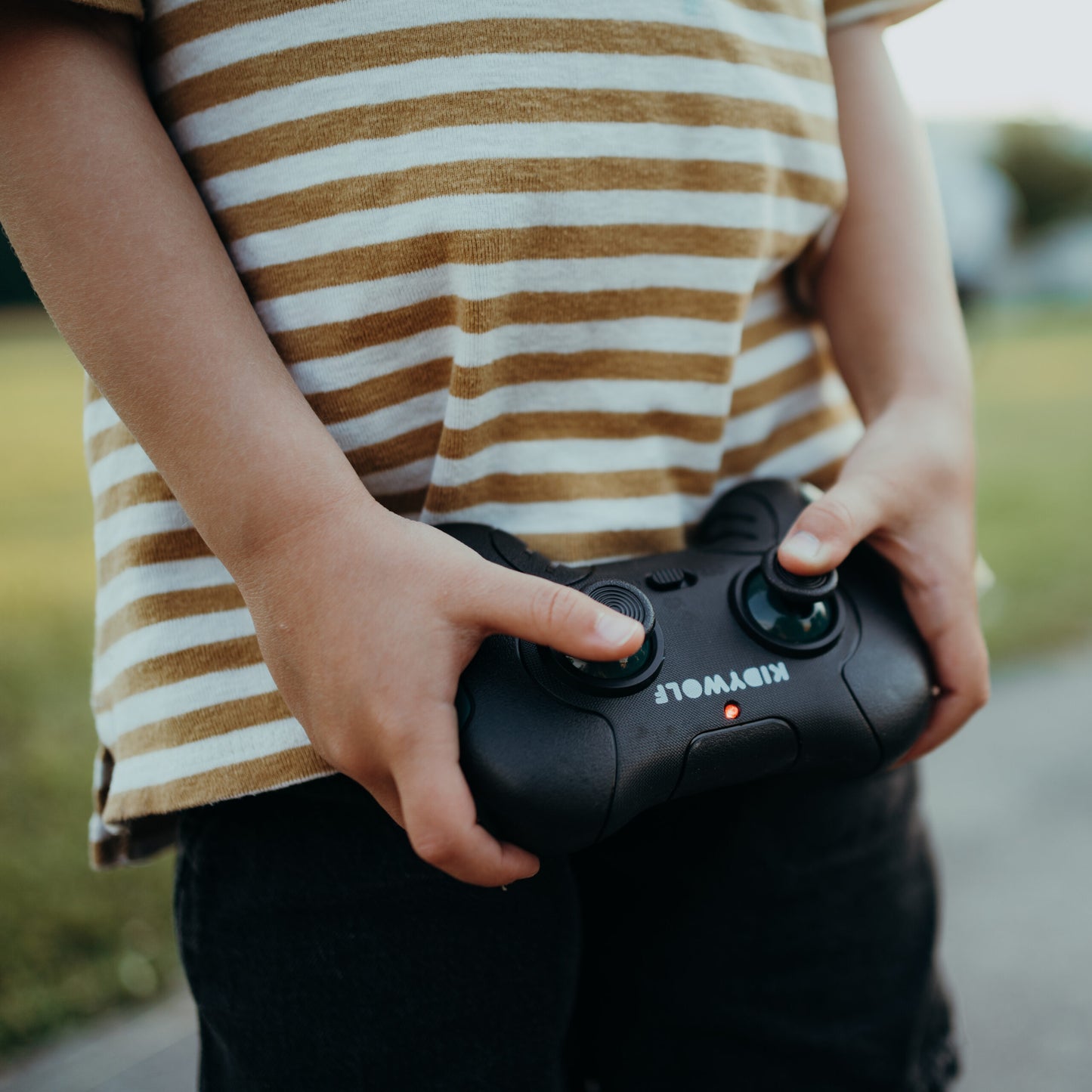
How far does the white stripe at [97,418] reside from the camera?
690 millimetres

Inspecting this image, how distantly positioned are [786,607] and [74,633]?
2.75 metres

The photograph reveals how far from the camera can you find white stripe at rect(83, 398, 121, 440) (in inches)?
27.2

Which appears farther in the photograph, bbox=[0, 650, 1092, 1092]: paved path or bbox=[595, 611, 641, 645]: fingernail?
bbox=[0, 650, 1092, 1092]: paved path

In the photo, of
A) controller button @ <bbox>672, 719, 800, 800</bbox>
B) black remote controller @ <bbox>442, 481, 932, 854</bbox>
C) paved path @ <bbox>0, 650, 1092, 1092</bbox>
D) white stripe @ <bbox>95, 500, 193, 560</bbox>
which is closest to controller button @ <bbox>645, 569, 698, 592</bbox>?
black remote controller @ <bbox>442, 481, 932, 854</bbox>

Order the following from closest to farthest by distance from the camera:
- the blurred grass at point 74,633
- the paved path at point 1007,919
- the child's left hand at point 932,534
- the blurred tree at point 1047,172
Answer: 1. the child's left hand at point 932,534
2. the paved path at point 1007,919
3. the blurred grass at point 74,633
4. the blurred tree at point 1047,172

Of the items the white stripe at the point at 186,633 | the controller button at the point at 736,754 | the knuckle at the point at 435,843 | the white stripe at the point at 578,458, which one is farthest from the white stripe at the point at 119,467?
the controller button at the point at 736,754

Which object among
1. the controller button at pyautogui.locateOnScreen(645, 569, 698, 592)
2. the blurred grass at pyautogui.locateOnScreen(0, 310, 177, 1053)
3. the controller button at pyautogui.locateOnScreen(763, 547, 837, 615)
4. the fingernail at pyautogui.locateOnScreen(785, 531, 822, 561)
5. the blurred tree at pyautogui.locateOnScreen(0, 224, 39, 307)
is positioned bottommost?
the blurred tree at pyautogui.locateOnScreen(0, 224, 39, 307)

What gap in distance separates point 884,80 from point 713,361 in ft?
1.26

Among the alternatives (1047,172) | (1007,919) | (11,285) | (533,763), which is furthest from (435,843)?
(1047,172)

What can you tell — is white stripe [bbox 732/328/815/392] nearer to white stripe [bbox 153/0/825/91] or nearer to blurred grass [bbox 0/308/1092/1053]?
white stripe [bbox 153/0/825/91]

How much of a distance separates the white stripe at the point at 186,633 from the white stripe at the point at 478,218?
0.25 metres

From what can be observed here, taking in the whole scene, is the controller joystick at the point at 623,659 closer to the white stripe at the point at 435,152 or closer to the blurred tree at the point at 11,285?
the white stripe at the point at 435,152

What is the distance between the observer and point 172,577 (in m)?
0.65

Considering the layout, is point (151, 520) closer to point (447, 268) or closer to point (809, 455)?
point (447, 268)
